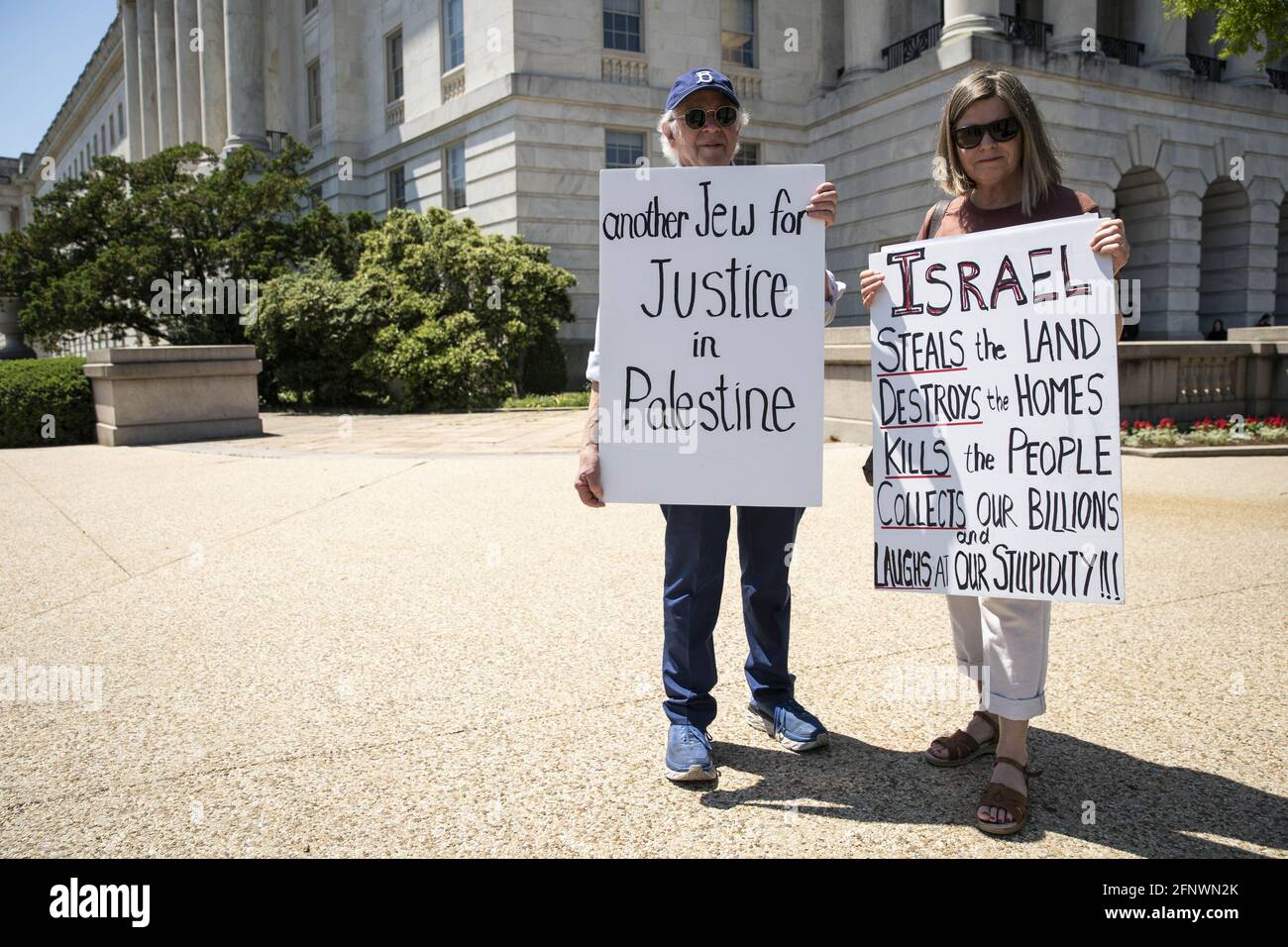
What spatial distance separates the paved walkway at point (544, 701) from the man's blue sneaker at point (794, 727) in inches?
2.1

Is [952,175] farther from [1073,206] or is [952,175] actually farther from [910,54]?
[910,54]

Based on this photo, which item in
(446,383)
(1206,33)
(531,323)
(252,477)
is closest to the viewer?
(252,477)

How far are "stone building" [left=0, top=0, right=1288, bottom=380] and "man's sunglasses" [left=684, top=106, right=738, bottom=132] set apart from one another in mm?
20791

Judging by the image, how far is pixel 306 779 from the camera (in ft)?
10.3

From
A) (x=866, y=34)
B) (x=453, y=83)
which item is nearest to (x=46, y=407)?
(x=453, y=83)

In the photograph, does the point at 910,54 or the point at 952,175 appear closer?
the point at 952,175

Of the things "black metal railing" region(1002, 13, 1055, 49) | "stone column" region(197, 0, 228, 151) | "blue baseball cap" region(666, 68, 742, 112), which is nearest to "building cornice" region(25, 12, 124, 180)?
"stone column" region(197, 0, 228, 151)

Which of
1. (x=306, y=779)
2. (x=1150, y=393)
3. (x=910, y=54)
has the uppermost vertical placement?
(x=910, y=54)

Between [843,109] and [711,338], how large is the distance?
81.2ft

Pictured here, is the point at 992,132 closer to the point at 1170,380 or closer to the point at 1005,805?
the point at 1005,805

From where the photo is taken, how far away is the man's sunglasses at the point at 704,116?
3.15 meters

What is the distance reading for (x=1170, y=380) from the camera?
1262 centimetres

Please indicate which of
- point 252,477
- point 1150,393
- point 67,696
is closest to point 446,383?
point 252,477

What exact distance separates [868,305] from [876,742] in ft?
4.83
